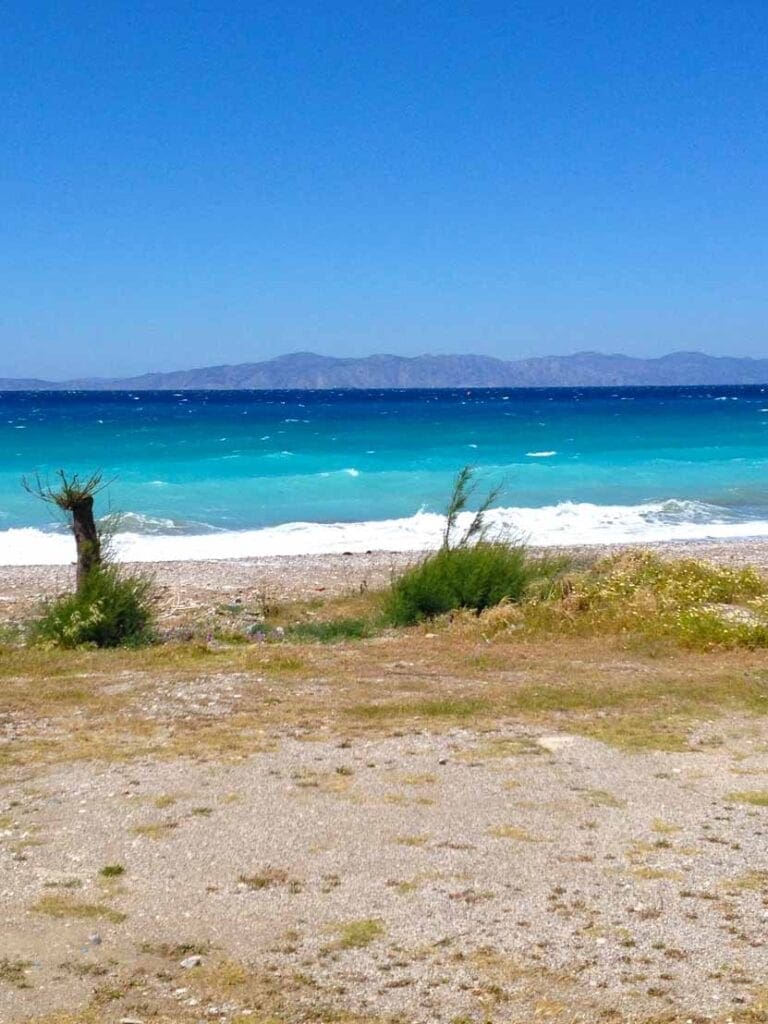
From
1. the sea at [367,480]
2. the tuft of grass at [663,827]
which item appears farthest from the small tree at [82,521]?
the tuft of grass at [663,827]

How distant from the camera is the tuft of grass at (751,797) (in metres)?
6.93

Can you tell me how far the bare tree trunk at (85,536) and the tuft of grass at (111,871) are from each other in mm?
7409

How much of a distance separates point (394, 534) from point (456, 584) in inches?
533

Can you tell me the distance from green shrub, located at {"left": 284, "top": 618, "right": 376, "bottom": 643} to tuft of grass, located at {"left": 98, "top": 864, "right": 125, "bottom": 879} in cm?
679

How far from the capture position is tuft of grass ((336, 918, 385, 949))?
5.13m

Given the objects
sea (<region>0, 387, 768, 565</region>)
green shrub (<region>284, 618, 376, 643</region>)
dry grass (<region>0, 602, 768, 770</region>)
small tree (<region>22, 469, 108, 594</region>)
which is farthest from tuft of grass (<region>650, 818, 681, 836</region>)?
sea (<region>0, 387, 768, 565</region>)

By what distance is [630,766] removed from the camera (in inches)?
303

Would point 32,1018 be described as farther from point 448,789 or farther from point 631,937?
point 448,789

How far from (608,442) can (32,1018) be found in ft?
185

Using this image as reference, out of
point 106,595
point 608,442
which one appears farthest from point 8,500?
point 608,442

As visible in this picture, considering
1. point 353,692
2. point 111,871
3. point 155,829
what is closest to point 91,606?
point 353,692

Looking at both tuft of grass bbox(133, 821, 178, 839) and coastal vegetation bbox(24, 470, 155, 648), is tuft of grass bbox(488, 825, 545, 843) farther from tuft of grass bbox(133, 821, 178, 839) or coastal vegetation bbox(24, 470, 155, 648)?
coastal vegetation bbox(24, 470, 155, 648)

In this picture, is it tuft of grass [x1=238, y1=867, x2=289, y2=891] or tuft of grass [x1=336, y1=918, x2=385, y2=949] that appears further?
tuft of grass [x1=238, y1=867, x2=289, y2=891]

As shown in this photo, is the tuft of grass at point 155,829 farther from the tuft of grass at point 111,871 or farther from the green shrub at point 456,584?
the green shrub at point 456,584
